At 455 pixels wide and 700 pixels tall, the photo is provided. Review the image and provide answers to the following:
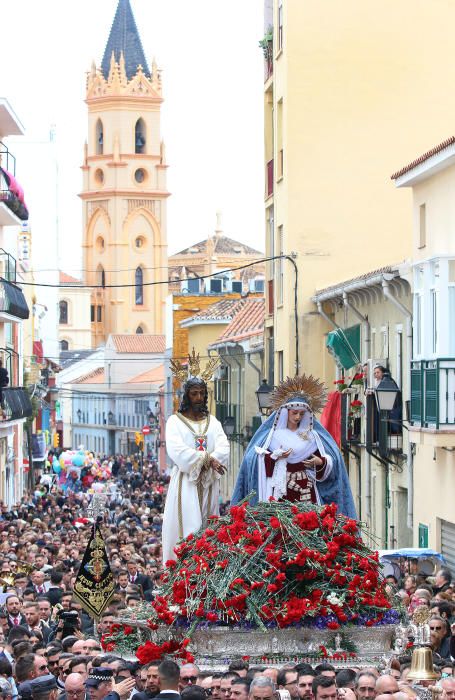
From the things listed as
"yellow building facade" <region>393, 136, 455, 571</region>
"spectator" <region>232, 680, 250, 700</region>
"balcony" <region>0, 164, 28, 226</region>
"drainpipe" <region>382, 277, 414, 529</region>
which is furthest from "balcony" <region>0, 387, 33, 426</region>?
"spectator" <region>232, 680, 250, 700</region>

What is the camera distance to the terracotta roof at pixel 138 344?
124 metres

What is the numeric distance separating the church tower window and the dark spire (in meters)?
4.10

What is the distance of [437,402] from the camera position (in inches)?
923

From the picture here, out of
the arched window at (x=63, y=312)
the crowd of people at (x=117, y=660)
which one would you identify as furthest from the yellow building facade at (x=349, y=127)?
the arched window at (x=63, y=312)

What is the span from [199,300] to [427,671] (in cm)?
6512

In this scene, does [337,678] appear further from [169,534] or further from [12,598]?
[12,598]

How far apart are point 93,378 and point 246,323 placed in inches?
2695

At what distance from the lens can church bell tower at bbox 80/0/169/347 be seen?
5965 inches

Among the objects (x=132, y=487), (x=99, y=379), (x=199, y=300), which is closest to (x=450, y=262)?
(x=132, y=487)

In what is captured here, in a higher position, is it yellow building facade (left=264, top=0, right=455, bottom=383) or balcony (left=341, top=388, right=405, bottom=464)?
yellow building facade (left=264, top=0, right=455, bottom=383)

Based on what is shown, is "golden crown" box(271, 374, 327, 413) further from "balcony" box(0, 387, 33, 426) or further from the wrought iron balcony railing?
"balcony" box(0, 387, 33, 426)

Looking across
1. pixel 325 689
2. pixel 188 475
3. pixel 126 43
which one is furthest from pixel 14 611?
pixel 126 43

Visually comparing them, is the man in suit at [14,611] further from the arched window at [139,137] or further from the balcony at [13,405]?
the arched window at [139,137]

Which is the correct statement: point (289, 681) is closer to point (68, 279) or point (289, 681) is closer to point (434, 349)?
point (434, 349)
